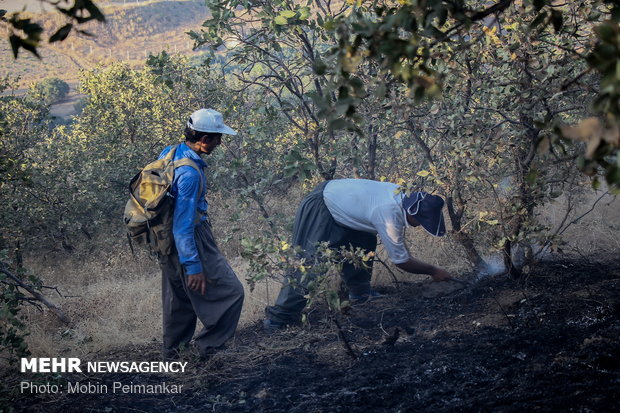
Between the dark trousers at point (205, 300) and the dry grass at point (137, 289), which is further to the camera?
the dry grass at point (137, 289)

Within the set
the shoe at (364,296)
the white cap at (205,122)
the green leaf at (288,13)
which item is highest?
the green leaf at (288,13)

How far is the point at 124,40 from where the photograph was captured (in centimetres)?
5081

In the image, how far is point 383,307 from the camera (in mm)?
5043

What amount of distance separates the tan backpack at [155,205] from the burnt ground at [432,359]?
961 mm

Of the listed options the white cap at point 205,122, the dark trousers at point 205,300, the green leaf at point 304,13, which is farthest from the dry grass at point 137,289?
the green leaf at point 304,13

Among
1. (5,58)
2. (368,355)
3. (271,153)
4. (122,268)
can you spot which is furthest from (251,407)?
(5,58)

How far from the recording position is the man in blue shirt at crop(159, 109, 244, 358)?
4098 millimetres

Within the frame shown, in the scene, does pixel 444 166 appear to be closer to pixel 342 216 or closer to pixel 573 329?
pixel 342 216

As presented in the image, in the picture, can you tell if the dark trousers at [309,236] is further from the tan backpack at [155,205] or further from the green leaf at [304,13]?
the green leaf at [304,13]

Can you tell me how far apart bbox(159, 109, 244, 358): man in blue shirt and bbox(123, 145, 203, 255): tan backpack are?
5 cm

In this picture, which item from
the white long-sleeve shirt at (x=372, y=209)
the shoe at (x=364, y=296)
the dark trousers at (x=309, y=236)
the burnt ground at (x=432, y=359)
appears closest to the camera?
the burnt ground at (x=432, y=359)

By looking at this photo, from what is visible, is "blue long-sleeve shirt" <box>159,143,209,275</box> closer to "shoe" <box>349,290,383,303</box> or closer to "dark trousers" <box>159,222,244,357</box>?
"dark trousers" <box>159,222,244,357</box>

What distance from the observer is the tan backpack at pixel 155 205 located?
4055mm

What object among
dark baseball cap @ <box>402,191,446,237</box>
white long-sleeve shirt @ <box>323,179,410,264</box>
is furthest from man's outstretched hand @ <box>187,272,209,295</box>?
dark baseball cap @ <box>402,191,446,237</box>
